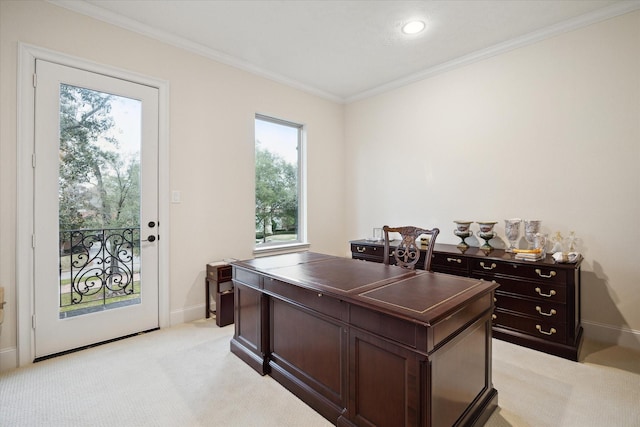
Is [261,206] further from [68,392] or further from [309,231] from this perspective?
[68,392]

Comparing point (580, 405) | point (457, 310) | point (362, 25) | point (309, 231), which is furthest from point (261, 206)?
point (580, 405)

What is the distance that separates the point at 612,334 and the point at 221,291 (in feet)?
12.2

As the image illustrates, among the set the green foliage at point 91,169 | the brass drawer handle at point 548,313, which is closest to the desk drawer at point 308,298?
the green foliage at point 91,169

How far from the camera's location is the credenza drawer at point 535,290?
2512mm

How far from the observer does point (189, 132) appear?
3.30m

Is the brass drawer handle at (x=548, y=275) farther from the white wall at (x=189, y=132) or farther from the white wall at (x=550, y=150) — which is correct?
the white wall at (x=189, y=132)

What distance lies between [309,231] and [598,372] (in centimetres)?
331

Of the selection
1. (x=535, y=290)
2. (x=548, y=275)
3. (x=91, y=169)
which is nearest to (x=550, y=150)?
(x=548, y=275)

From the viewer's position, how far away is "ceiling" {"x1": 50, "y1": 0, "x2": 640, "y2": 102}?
264cm

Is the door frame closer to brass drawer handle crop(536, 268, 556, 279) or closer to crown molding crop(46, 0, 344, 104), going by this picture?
crown molding crop(46, 0, 344, 104)

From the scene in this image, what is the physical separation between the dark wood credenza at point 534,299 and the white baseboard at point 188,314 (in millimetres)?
2777

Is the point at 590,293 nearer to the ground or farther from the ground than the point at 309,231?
nearer to the ground

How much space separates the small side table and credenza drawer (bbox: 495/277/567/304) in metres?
2.66

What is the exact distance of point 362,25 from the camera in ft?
9.64
